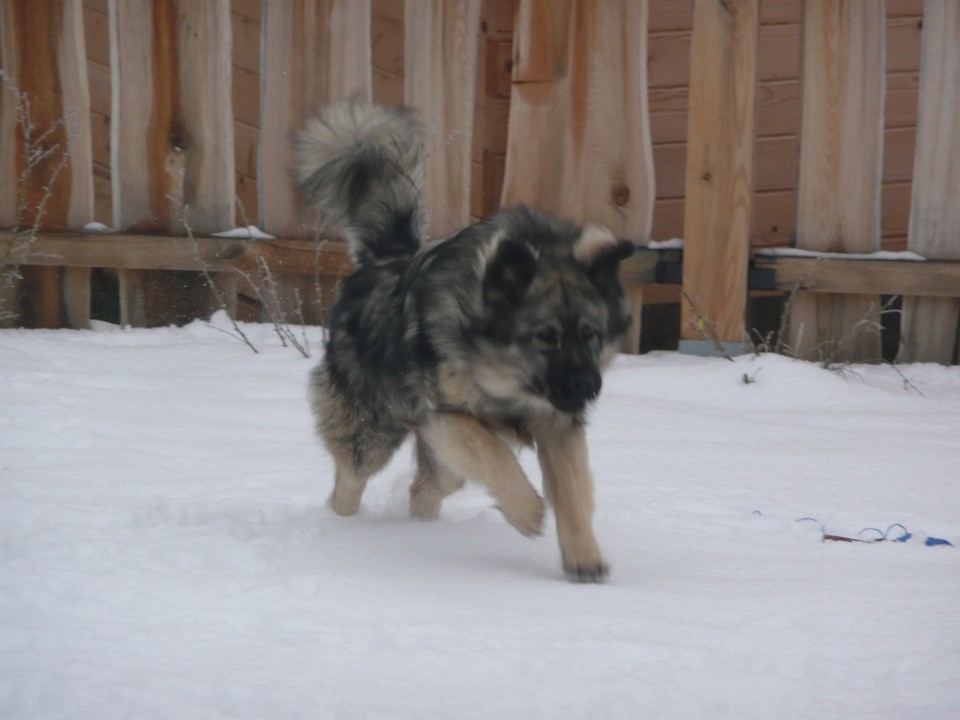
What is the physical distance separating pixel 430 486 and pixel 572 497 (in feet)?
2.44

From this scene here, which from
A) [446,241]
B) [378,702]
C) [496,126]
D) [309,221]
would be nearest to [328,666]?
[378,702]

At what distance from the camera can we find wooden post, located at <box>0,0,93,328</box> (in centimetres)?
538

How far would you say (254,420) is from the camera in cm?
437

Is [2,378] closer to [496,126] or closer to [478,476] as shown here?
[478,476]

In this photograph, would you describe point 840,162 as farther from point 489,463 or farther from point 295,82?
point 489,463

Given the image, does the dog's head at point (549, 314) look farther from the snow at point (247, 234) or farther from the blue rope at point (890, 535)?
the snow at point (247, 234)

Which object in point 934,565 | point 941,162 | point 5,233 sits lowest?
point 934,565

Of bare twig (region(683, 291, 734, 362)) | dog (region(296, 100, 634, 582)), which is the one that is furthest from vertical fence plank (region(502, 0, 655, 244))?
dog (region(296, 100, 634, 582))

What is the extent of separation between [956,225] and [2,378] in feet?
14.0

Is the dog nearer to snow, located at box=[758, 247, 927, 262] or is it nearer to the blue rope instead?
the blue rope

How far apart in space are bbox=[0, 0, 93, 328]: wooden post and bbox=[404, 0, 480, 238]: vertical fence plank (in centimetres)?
167

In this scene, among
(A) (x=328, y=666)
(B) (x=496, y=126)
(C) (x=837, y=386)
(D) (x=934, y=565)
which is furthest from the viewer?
(B) (x=496, y=126)

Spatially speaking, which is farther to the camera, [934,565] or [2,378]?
[2,378]

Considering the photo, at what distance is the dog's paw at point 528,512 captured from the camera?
2910mm
